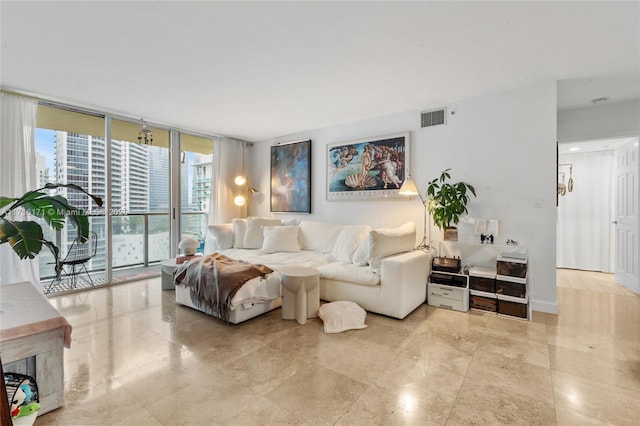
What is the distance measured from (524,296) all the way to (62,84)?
210 inches

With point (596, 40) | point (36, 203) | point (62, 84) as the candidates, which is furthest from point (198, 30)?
point (596, 40)

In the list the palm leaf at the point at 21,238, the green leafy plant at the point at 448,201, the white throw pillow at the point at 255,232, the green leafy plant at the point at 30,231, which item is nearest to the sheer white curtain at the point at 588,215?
the green leafy plant at the point at 448,201

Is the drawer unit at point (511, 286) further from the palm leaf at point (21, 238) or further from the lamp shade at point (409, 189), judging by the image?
the palm leaf at point (21, 238)

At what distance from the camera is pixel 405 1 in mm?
1927

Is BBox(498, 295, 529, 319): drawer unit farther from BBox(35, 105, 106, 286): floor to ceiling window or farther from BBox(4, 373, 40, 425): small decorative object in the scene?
BBox(35, 105, 106, 286): floor to ceiling window

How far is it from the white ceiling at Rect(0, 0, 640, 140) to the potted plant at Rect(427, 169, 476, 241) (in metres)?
1.08

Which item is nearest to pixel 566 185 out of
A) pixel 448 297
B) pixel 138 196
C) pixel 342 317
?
pixel 448 297

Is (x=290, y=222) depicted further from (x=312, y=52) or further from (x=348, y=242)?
(x=312, y=52)

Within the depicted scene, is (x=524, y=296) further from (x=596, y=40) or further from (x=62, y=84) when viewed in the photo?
(x=62, y=84)

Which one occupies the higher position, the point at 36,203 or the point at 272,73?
the point at 272,73

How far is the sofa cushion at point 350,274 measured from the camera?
10.1ft

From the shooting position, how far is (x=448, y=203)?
342cm

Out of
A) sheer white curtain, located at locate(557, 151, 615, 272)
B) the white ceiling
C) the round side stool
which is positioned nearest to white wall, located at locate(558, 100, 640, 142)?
the white ceiling

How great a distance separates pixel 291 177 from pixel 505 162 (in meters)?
3.28
